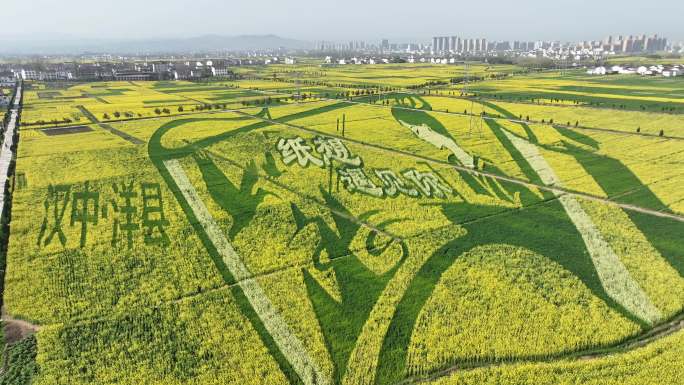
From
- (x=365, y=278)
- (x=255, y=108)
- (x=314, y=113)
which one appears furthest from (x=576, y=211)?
(x=255, y=108)

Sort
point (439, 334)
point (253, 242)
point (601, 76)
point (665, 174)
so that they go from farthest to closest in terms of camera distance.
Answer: point (601, 76) → point (665, 174) → point (253, 242) → point (439, 334)

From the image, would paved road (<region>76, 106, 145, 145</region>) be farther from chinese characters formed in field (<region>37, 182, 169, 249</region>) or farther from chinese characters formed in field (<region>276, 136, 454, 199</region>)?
chinese characters formed in field (<region>276, 136, 454, 199</region>)

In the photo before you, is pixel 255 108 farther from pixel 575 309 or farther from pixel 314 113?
pixel 575 309

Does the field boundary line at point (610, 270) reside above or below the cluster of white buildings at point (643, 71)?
below

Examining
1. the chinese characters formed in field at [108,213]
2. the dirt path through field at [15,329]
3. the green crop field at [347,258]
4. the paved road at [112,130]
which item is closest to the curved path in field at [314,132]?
the green crop field at [347,258]

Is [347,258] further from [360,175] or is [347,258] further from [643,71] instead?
[643,71]

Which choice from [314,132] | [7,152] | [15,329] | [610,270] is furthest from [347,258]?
[7,152]

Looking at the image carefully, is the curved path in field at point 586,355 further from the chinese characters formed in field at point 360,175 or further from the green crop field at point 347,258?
the chinese characters formed in field at point 360,175
